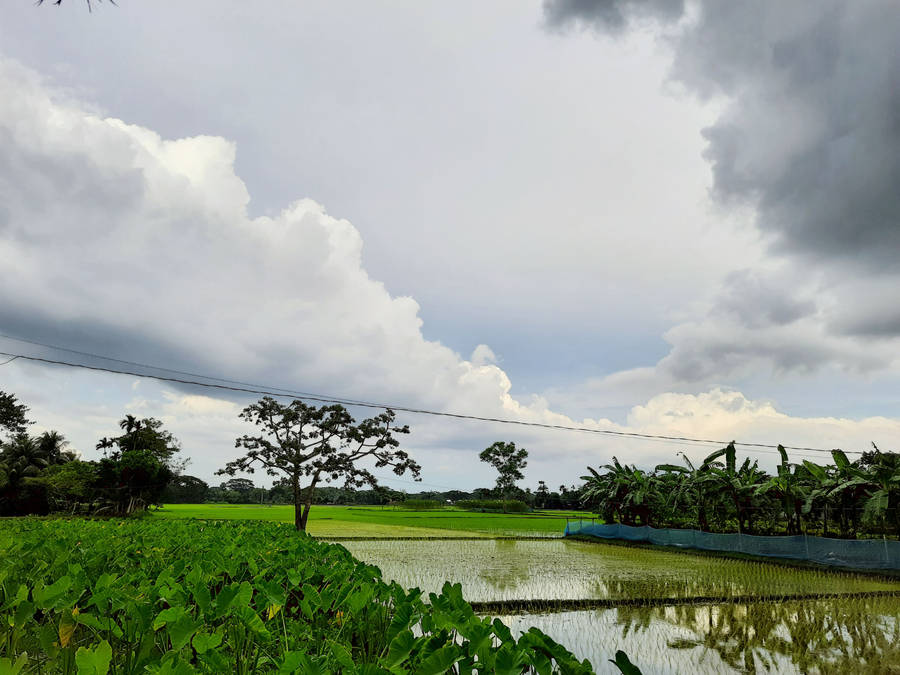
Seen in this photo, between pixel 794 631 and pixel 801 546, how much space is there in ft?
31.0

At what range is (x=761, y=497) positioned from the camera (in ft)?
68.8

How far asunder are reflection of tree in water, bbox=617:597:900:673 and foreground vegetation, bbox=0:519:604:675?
5.72 m

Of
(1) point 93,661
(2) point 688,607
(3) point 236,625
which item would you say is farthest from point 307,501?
(1) point 93,661

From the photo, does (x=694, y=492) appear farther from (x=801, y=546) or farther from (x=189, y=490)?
(x=189, y=490)

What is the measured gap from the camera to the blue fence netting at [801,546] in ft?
48.2

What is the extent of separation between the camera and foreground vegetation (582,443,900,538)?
1686 cm

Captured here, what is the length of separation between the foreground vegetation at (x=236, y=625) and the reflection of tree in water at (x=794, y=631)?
572cm

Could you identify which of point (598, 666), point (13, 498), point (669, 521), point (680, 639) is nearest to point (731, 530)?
point (669, 521)

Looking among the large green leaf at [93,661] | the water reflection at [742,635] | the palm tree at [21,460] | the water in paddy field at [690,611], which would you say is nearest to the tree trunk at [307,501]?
the water in paddy field at [690,611]

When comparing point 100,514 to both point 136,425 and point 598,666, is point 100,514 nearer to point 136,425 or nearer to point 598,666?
point 136,425

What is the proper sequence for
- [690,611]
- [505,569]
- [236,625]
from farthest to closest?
[505,569]
[690,611]
[236,625]

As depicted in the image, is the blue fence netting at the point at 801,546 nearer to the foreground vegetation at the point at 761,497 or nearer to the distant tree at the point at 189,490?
the foreground vegetation at the point at 761,497

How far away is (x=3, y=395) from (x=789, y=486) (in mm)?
58789

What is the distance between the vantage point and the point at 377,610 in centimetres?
345
